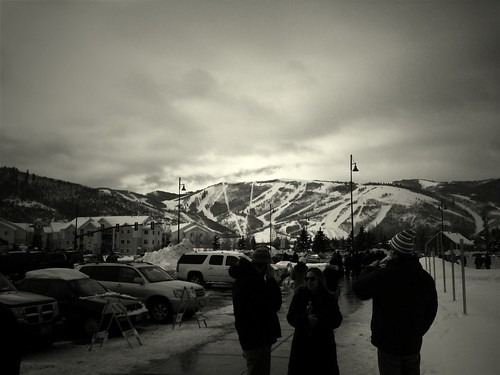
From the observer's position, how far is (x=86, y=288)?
492 inches

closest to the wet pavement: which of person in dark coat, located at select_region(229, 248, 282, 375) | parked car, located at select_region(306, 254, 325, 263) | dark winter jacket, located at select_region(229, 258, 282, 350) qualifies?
person in dark coat, located at select_region(229, 248, 282, 375)

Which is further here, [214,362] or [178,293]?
[178,293]

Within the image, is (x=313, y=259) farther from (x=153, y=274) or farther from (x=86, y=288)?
(x=86, y=288)

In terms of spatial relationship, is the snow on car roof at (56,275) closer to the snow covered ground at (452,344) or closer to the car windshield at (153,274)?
the car windshield at (153,274)

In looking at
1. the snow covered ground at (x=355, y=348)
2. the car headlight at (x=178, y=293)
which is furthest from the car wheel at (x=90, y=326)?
the car headlight at (x=178, y=293)

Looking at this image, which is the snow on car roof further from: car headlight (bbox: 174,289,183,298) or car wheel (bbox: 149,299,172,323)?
car headlight (bbox: 174,289,183,298)

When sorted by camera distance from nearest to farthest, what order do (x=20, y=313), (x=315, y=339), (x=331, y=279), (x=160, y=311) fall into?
(x=315, y=339), (x=331, y=279), (x=20, y=313), (x=160, y=311)

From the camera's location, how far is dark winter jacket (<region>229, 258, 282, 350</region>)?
546 cm

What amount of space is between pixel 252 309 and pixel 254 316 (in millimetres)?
85

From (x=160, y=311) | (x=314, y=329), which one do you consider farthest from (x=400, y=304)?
(x=160, y=311)

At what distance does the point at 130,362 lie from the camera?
894cm

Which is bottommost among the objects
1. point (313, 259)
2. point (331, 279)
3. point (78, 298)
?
point (313, 259)

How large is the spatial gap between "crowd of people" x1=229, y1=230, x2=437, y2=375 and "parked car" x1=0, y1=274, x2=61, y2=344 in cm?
607

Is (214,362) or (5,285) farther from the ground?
(5,285)
